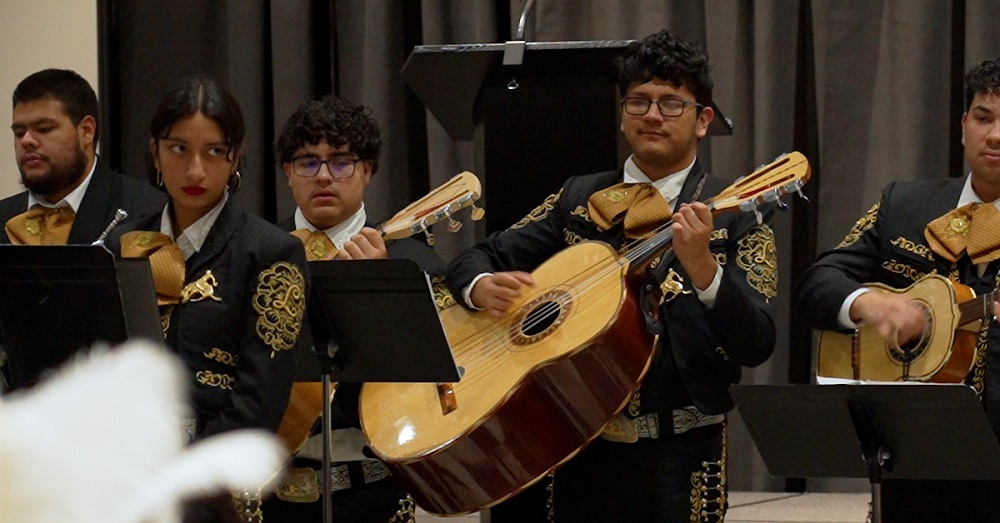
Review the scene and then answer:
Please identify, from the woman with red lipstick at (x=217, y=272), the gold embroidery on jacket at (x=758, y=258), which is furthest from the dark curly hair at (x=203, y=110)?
the gold embroidery on jacket at (x=758, y=258)

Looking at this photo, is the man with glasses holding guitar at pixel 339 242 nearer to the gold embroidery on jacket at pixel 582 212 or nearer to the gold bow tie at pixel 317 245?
the gold bow tie at pixel 317 245

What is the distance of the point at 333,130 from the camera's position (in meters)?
3.53

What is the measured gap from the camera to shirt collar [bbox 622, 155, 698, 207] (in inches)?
126

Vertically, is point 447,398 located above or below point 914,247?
below

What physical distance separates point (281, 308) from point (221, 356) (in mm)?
171

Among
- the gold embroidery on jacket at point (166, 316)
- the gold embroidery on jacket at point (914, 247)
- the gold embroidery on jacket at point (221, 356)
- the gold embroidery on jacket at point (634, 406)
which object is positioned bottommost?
the gold embroidery on jacket at point (634, 406)

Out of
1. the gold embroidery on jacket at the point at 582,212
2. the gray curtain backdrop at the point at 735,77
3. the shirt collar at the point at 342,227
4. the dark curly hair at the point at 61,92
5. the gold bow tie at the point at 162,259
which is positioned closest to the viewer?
the gold bow tie at the point at 162,259

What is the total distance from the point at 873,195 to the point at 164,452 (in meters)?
4.43

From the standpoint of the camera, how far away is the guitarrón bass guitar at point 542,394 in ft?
9.67

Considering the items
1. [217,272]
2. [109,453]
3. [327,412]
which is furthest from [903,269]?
[109,453]

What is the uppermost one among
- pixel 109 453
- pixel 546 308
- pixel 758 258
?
pixel 109 453

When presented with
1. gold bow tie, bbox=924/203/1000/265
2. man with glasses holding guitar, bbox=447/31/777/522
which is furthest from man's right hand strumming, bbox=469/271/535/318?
gold bow tie, bbox=924/203/1000/265

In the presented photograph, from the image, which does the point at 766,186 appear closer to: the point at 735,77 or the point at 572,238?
the point at 572,238

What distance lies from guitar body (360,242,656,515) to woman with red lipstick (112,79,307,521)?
0.37 meters
